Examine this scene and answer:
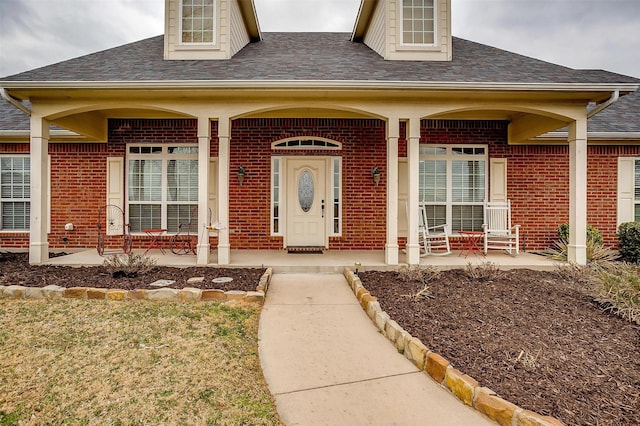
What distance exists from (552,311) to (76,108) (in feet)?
24.0

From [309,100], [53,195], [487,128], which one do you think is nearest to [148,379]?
[309,100]

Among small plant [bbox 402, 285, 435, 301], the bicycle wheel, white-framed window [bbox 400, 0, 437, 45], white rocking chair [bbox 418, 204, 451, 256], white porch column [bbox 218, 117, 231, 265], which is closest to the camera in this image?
small plant [bbox 402, 285, 435, 301]

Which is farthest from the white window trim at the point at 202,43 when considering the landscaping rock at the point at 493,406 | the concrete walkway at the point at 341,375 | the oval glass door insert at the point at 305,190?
the landscaping rock at the point at 493,406

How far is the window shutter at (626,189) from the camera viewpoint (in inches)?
301

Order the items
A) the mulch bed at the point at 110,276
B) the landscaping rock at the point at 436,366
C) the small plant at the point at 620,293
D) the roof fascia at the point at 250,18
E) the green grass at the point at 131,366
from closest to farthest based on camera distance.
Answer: the green grass at the point at 131,366, the landscaping rock at the point at 436,366, the small plant at the point at 620,293, the mulch bed at the point at 110,276, the roof fascia at the point at 250,18

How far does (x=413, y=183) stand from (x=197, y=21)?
5753 mm

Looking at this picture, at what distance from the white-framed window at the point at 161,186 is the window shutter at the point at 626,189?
9.41 m

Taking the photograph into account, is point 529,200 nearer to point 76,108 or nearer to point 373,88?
point 373,88

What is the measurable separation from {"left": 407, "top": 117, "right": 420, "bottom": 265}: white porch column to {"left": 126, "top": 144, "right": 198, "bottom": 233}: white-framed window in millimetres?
4657

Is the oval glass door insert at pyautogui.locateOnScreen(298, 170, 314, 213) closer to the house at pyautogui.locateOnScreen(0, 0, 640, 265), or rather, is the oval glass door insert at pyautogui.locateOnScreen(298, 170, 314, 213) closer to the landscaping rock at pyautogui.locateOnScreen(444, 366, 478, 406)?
the house at pyautogui.locateOnScreen(0, 0, 640, 265)

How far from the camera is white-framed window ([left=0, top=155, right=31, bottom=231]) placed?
25.5 feet

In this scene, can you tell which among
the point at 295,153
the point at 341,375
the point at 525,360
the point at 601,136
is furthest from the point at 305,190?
the point at 601,136

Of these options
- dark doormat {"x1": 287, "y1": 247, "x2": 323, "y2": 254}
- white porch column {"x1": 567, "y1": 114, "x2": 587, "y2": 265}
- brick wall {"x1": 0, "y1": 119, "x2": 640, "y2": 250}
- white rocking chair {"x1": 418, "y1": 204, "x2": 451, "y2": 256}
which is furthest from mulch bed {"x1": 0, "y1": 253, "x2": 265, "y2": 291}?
white porch column {"x1": 567, "y1": 114, "x2": 587, "y2": 265}

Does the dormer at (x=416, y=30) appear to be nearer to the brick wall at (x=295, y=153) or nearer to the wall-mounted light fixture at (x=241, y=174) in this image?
the brick wall at (x=295, y=153)
